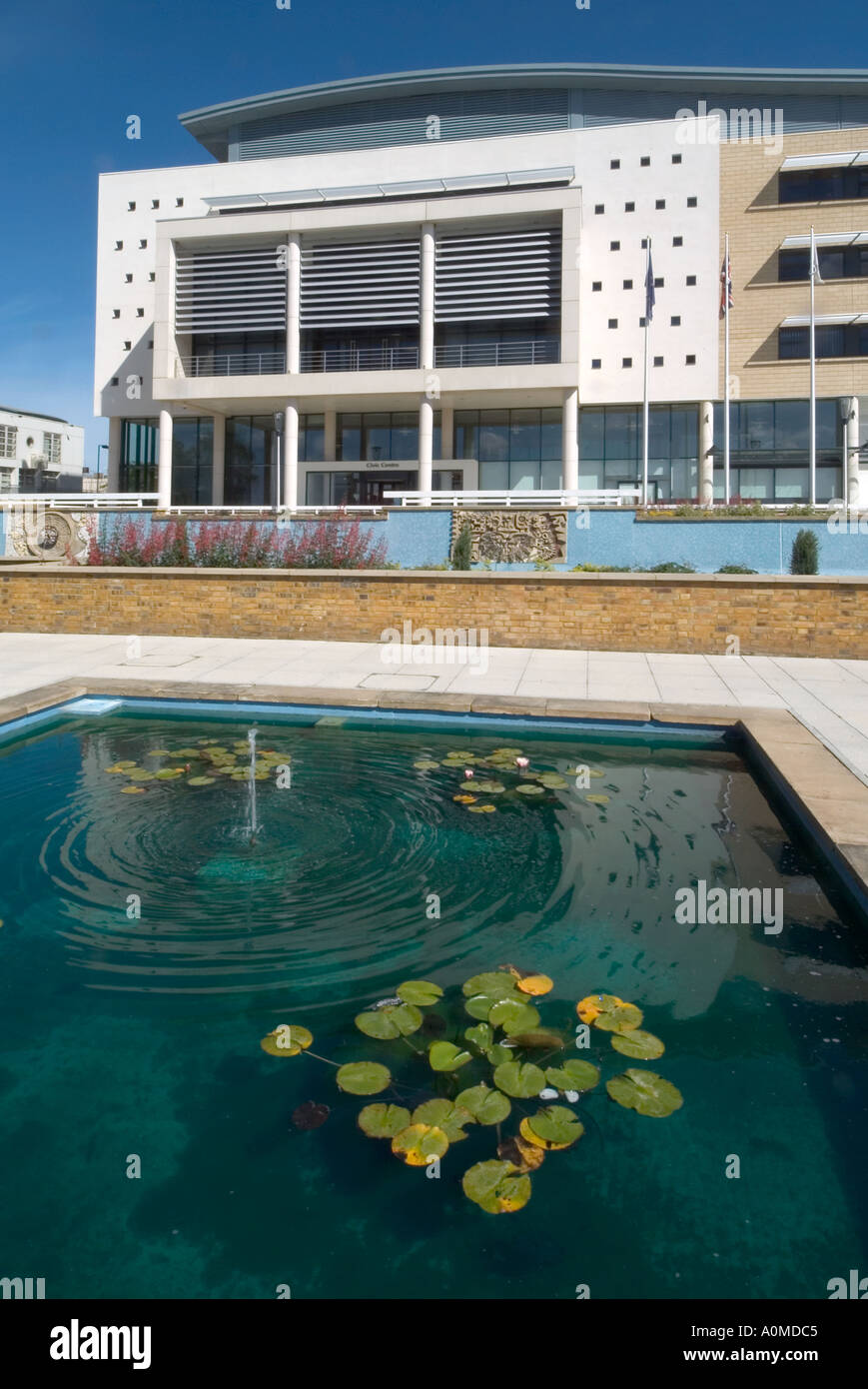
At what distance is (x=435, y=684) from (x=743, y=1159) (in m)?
8.18

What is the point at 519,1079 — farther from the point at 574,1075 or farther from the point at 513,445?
the point at 513,445

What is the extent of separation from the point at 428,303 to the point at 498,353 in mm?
3182

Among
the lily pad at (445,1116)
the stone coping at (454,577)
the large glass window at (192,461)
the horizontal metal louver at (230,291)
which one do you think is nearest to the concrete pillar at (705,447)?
the horizontal metal louver at (230,291)

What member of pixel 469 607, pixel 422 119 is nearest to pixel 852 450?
pixel 422 119

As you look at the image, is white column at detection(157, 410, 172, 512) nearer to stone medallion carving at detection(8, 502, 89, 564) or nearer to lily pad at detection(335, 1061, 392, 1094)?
stone medallion carving at detection(8, 502, 89, 564)

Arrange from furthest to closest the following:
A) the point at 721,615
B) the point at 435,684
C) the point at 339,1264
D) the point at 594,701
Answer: the point at 721,615 < the point at 435,684 < the point at 594,701 < the point at 339,1264

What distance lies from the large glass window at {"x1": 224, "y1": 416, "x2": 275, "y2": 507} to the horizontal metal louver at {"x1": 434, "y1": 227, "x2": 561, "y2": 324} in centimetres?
957

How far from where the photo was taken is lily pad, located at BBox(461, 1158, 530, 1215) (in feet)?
9.27

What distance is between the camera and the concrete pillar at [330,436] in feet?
117

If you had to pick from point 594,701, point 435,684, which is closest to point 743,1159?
point 594,701

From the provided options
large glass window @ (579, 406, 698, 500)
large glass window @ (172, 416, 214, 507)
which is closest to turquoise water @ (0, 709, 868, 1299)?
large glass window @ (579, 406, 698, 500)

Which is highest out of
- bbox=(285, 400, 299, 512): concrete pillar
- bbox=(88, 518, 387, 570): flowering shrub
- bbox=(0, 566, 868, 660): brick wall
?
bbox=(285, 400, 299, 512): concrete pillar
